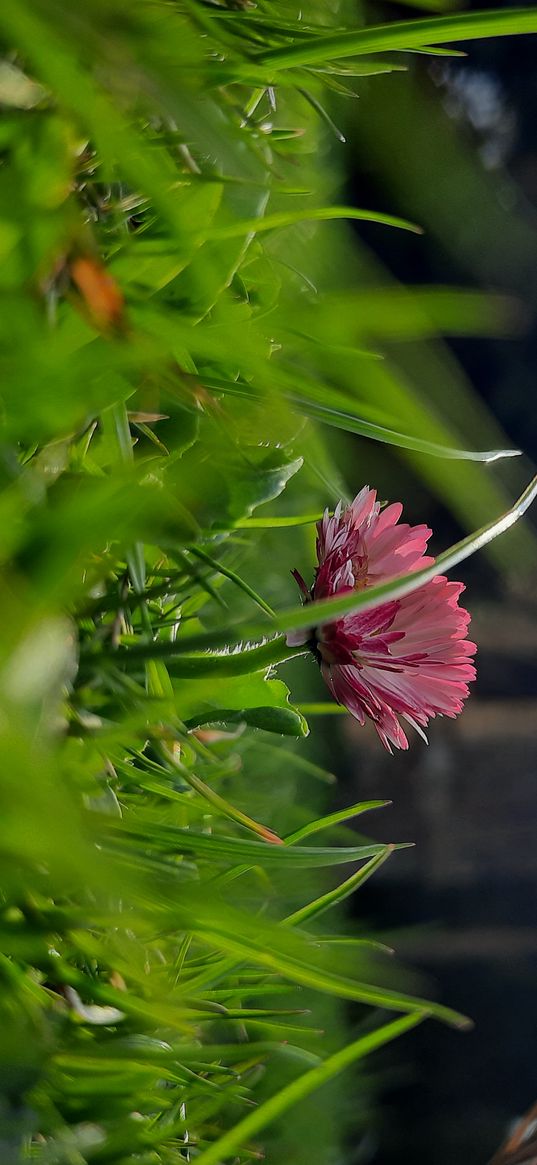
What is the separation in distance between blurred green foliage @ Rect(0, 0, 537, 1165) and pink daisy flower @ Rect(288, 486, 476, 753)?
0.01m

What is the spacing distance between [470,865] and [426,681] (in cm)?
114

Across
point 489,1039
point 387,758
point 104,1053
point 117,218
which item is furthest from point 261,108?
point 489,1039

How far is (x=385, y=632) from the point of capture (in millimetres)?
177

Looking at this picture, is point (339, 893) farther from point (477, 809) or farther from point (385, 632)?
point (477, 809)

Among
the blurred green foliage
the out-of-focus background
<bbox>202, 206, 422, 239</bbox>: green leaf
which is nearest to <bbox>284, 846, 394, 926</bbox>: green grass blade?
the blurred green foliage

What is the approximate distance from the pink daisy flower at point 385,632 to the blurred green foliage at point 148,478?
0.04 feet

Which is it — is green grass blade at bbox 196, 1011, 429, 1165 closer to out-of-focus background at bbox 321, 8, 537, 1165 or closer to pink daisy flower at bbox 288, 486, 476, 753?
pink daisy flower at bbox 288, 486, 476, 753

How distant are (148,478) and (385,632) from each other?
0.05 m

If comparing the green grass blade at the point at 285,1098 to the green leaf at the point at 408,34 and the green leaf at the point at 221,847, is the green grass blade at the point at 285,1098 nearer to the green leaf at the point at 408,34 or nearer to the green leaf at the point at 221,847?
the green leaf at the point at 221,847

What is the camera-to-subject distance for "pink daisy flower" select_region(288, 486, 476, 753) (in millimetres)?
176

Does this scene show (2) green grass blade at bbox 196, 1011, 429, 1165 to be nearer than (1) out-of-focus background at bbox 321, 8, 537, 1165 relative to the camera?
Yes

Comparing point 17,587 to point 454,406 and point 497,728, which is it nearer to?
point 454,406

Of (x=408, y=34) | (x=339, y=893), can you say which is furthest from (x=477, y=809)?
(x=408, y=34)

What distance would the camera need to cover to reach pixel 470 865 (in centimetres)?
124
